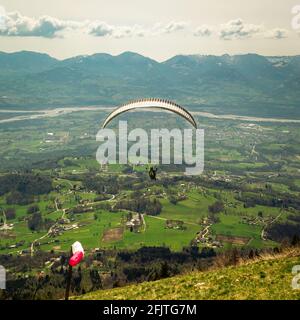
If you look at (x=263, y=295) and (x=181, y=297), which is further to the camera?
(x=181, y=297)

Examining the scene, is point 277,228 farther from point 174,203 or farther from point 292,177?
point 292,177

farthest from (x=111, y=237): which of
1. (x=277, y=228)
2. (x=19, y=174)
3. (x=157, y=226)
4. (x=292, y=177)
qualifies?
(x=292, y=177)

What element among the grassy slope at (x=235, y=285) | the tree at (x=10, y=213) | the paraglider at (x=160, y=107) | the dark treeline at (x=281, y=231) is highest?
the paraglider at (x=160, y=107)

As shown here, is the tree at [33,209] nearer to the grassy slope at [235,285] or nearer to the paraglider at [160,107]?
the paraglider at [160,107]

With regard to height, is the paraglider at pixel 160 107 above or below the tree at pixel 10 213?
above

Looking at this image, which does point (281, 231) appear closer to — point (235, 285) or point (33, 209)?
point (33, 209)

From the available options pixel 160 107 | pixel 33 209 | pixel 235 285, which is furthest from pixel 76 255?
pixel 33 209

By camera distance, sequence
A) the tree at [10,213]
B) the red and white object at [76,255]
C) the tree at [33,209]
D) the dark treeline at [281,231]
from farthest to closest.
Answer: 1. the tree at [33,209]
2. the tree at [10,213]
3. the dark treeline at [281,231]
4. the red and white object at [76,255]

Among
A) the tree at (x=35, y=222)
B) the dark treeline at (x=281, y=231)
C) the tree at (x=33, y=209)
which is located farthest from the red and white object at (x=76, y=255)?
the tree at (x=33, y=209)

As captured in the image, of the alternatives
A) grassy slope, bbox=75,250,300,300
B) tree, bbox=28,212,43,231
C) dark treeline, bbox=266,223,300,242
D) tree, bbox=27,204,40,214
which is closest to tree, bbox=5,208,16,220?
tree, bbox=27,204,40,214
